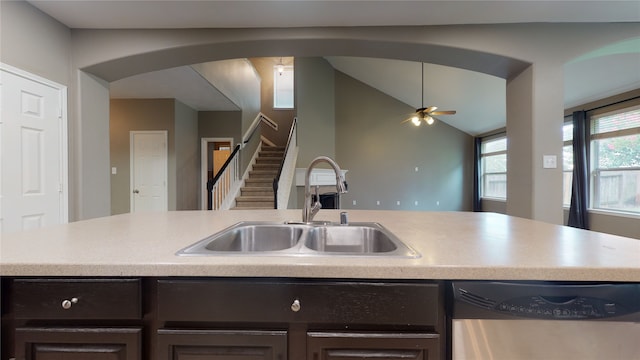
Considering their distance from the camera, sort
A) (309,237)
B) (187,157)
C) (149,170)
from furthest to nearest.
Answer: (187,157), (149,170), (309,237)

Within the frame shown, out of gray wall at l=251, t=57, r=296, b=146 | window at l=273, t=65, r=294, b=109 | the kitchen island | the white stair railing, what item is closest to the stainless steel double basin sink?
the kitchen island

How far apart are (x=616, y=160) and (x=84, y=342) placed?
6.27 m

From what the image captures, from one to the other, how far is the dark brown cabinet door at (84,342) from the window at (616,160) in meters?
5.92

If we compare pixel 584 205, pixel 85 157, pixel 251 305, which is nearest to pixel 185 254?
pixel 251 305

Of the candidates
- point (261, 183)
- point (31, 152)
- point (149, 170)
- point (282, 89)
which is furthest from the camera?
point (282, 89)

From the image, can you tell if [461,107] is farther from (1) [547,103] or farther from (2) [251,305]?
(2) [251,305]

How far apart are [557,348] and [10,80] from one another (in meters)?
3.58

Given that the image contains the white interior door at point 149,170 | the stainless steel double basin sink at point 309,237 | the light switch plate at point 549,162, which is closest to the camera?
the stainless steel double basin sink at point 309,237

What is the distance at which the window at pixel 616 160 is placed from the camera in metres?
4.07

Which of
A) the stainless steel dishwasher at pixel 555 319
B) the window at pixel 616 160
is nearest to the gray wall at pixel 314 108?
the window at pixel 616 160

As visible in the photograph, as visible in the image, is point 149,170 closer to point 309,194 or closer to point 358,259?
point 309,194

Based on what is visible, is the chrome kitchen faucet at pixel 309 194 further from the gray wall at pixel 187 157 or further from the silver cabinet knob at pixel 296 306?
the gray wall at pixel 187 157

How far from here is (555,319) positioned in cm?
77

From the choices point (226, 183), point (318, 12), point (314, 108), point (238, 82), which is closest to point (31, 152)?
point (318, 12)
